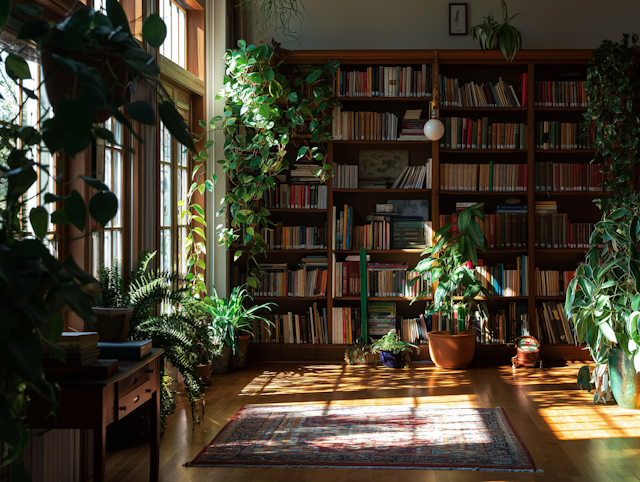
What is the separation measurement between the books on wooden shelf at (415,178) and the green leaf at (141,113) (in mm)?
4484

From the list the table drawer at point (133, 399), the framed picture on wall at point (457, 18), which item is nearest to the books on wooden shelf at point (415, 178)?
the framed picture on wall at point (457, 18)

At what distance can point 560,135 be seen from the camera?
219 inches

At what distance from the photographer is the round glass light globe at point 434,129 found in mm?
5180

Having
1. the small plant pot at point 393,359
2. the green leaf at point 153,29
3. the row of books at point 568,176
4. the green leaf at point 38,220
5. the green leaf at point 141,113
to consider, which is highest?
the row of books at point 568,176

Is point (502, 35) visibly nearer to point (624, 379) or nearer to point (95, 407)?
point (624, 379)

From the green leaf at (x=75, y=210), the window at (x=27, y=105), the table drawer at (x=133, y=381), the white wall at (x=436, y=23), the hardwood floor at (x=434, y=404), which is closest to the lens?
the green leaf at (x=75, y=210)

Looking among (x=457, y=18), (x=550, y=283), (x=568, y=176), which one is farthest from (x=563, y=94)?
(x=550, y=283)

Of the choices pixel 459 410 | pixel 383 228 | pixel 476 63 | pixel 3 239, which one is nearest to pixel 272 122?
pixel 383 228

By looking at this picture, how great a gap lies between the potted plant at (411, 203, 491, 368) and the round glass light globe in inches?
26.1

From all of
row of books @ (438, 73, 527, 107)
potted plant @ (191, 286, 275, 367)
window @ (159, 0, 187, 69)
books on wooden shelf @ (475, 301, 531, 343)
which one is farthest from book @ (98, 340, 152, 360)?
row of books @ (438, 73, 527, 107)

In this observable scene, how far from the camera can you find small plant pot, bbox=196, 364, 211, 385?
4.61 m

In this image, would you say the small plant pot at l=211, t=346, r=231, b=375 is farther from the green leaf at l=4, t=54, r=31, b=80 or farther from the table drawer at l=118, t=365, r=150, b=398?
the green leaf at l=4, t=54, r=31, b=80

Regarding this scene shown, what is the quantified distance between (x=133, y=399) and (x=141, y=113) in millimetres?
1542

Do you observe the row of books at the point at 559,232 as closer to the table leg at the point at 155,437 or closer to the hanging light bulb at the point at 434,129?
the hanging light bulb at the point at 434,129
